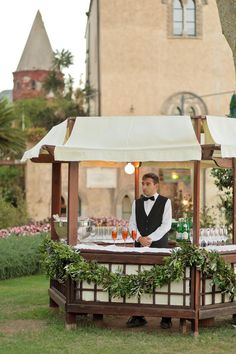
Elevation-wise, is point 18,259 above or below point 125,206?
below

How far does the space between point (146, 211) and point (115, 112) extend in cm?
2992

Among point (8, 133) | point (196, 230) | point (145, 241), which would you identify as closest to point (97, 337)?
point (145, 241)

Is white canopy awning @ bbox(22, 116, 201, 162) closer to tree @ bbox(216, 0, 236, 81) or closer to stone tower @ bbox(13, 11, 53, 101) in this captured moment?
tree @ bbox(216, 0, 236, 81)

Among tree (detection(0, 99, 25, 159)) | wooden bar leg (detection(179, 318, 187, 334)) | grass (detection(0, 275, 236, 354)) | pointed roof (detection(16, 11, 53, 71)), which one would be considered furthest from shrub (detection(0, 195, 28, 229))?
pointed roof (detection(16, 11, 53, 71))

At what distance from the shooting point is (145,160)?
8.97 m

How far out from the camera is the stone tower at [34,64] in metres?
73.6

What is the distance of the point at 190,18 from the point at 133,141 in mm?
32494

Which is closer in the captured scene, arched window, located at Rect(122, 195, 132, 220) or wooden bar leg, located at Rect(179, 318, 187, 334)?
wooden bar leg, located at Rect(179, 318, 187, 334)

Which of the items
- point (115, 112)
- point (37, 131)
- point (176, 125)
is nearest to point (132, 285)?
point (176, 125)

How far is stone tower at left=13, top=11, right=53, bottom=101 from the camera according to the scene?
73625mm

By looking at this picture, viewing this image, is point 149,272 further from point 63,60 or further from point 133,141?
point 63,60

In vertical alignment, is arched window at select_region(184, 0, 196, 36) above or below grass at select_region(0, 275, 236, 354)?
above

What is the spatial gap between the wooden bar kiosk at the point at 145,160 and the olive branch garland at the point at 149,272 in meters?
0.09

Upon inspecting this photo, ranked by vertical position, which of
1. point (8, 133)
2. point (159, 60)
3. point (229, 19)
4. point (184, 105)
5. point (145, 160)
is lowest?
point (145, 160)
